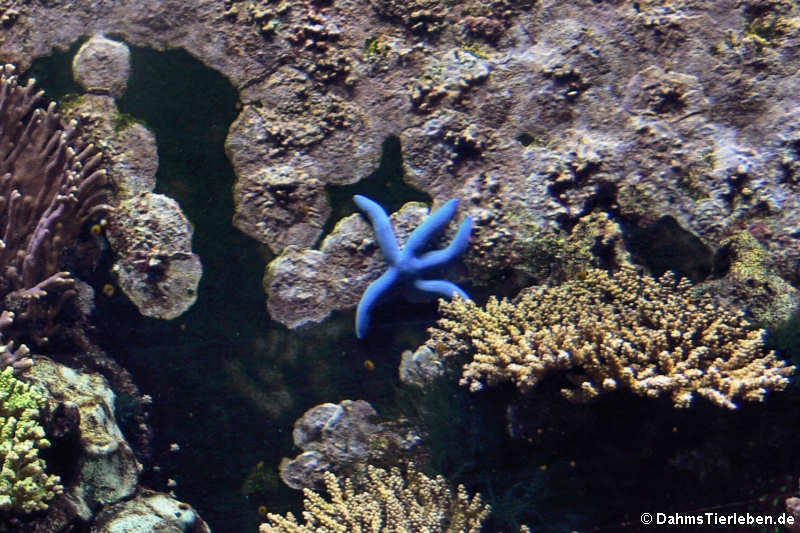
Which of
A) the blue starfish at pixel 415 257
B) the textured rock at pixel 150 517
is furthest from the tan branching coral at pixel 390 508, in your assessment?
the blue starfish at pixel 415 257

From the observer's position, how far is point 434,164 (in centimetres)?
373

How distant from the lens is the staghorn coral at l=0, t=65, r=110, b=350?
3365 millimetres

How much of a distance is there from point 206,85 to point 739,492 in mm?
3992

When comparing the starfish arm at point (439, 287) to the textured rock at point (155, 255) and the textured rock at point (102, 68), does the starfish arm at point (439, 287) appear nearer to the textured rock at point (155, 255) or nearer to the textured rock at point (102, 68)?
the textured rock at point (155, 255)

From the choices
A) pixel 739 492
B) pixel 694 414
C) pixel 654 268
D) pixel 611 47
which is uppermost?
pixel 611 47

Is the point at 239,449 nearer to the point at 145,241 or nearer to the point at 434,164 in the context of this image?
the point at 145,241

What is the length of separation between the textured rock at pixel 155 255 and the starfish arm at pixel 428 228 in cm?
140

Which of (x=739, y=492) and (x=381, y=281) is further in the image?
(x=381, y=281)

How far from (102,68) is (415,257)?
8.04 feet

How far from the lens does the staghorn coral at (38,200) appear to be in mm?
3365

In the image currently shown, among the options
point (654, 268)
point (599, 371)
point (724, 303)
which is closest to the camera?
point (599, 371)

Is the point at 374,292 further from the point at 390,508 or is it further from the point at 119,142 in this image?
the point at 119,142

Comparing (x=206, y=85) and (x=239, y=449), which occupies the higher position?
(x=206, y=85)

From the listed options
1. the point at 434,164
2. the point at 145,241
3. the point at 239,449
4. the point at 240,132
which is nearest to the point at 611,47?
the point at 434,164
